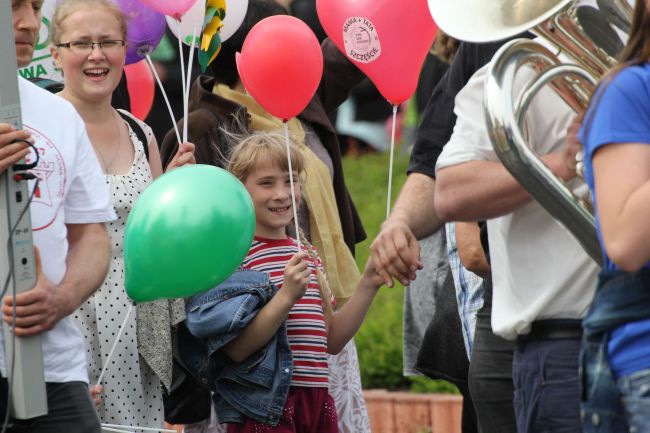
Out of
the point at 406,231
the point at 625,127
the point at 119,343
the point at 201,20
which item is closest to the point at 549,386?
the point at 406,231

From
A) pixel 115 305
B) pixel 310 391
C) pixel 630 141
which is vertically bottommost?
pixel 310 391

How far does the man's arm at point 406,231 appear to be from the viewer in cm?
350

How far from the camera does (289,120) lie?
482 centimetres

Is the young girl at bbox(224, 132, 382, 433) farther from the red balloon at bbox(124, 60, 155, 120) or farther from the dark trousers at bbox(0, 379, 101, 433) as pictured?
the red balloon at bbox(124, 60, 155, 120)

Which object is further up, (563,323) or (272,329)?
(563,323)

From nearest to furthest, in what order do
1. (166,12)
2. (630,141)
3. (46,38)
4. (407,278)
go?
(630,141) → (407,278) → (166,12) → (46,38)

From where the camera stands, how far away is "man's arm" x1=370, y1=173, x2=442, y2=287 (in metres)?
3.50

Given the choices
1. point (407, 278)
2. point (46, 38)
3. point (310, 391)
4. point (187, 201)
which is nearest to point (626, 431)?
point (407, 278)

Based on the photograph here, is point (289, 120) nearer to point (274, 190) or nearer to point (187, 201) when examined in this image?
point (274, 190)

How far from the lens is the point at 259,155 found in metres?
4.45

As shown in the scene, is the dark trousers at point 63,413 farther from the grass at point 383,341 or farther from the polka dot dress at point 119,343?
the grass at point 383,341

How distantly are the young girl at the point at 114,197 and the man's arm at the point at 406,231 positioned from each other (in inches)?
32.6

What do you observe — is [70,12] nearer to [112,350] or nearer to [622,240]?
[112,350]

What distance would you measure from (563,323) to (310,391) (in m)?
1.39
